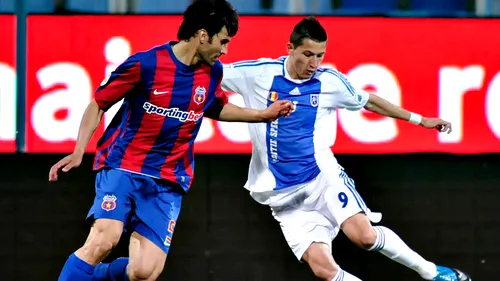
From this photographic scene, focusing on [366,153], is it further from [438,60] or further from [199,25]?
[199,25]

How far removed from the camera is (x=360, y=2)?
7.43 m

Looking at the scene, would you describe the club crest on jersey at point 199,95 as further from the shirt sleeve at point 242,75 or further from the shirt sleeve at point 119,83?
the shirt sleeve at point 242,75

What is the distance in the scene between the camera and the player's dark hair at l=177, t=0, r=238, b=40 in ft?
18.1

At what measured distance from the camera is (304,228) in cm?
651

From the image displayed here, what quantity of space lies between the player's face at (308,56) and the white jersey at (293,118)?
10 cm

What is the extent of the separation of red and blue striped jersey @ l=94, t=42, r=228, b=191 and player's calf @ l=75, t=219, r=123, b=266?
1.05 ft

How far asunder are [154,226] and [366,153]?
1.94 meters

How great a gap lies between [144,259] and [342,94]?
63.0 inches

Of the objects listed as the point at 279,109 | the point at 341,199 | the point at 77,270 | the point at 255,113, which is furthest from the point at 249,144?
the point at 77,270

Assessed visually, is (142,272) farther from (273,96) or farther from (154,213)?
(273,96)

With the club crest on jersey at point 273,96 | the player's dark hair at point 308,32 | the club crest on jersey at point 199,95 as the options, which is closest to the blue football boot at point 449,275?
the club crest on jersey at point 273,96

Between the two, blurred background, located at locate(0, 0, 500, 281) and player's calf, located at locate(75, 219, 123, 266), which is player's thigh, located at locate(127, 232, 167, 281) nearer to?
player's calf, located at locate(75, 219, 123, 266)

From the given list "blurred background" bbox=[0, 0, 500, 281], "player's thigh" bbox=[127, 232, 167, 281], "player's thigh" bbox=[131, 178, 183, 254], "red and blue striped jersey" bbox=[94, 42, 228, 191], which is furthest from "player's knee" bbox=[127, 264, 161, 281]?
"blurred background" bbox=[0, 0, 500, 281]

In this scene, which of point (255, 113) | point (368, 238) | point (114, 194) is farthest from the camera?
point (368, 238)
